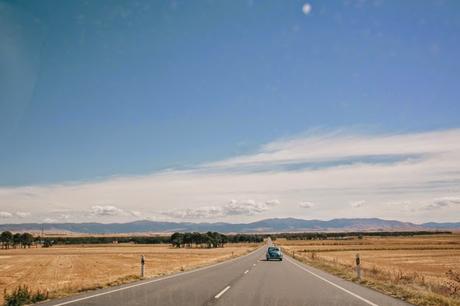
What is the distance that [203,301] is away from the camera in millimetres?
13836

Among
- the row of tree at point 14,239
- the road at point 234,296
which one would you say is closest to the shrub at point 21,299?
the road at point 234,296

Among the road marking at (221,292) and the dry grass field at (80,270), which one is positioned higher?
the road marking at (221,292)

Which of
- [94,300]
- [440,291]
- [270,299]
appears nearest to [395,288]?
[440,291]

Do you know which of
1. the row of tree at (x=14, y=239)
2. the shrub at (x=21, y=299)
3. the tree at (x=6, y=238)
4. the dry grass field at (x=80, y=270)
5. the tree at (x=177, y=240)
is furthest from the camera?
the tree at (x=177, y=240)

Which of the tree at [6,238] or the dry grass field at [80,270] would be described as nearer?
the dry grass field at [80,270]

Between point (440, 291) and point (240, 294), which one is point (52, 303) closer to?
point (240, 294)

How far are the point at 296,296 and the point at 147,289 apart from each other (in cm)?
551

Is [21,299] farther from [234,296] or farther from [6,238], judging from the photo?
[6,238]

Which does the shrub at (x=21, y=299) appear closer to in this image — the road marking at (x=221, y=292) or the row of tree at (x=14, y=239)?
the road marking at (x=221, y=292)

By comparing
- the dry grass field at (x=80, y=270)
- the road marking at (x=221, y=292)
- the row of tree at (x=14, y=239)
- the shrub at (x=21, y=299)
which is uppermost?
the row of tree at (x=14, y=239)

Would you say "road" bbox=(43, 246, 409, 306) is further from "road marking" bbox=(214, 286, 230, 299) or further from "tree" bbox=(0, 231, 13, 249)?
"tree" bbox=(0, 231, 13, 249)

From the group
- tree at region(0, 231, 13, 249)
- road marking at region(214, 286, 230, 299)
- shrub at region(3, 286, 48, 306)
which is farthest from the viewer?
tree at region(0, 231, 13, 249)

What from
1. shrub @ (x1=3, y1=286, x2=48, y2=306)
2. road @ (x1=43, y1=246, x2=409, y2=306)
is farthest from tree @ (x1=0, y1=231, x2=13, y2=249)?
shrub @ (x1=3, y1=286, x2=48, y2=306)

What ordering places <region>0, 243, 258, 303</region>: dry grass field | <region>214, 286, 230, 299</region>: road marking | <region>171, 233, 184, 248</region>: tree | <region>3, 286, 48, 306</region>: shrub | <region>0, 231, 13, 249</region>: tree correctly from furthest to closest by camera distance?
<region>171, 233, 184, 248</region>: tree
<region>0, 231, 13, 249</region>: tree
<region>0, 243, 258, 303</region>: dry grass field
<region>214, 286, 230, 299</region>: road marking
<region>3, 286, 48, 306</region>: shrub
